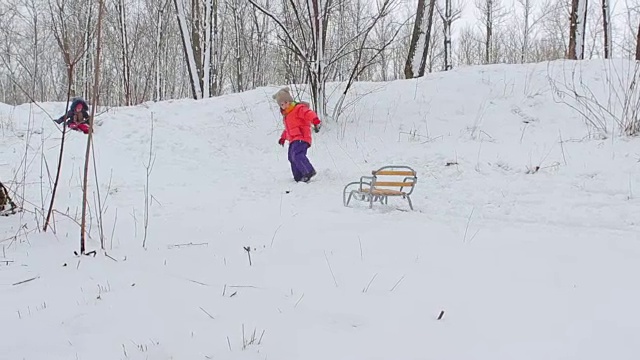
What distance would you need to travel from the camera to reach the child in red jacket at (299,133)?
23.7ft

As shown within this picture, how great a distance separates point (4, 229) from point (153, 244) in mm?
1464

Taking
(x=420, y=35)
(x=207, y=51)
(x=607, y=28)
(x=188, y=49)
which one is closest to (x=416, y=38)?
(x=420, y=35)

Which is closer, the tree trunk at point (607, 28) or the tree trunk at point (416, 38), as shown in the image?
the tree trunk at point (416, 38)

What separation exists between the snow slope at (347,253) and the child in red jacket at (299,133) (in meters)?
0.25

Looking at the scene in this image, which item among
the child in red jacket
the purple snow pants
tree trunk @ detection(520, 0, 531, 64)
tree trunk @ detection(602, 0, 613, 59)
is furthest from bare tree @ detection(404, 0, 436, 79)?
tree trunk @ detection(520, 0, 531, 64)

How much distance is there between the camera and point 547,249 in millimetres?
3705

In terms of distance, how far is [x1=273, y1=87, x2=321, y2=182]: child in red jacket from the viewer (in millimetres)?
7215

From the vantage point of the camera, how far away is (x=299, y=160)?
7.23 m

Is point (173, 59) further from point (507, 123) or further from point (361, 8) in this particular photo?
point (507, 123)

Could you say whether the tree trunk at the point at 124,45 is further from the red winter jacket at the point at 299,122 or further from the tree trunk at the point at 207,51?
the red winter jacket at the point at 299,122

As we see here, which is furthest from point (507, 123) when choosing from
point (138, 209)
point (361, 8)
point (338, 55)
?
point (361, 8)

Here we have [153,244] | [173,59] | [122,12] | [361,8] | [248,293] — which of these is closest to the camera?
[248,293]

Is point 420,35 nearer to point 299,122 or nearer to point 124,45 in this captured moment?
point 299,122

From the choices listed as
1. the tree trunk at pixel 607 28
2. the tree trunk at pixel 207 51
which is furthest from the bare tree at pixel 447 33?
the tree trunk at pixel 207 51
